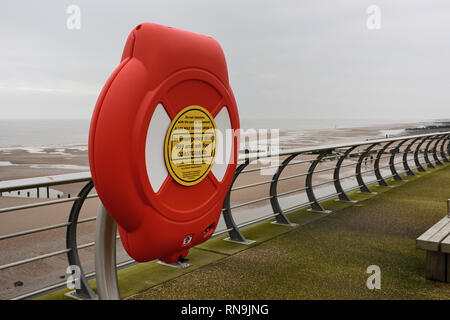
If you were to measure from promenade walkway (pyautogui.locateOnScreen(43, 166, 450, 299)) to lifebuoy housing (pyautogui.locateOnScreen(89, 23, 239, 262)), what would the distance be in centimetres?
172

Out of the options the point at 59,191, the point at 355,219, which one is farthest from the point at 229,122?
the point at 59,191

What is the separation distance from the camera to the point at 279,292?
3057 mm

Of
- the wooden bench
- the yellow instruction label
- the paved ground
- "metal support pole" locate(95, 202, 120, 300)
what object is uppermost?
the yellow instruction label

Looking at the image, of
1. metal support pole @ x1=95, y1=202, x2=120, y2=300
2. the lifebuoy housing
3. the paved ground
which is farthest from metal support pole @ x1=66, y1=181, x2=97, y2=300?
the lifebuoy housing

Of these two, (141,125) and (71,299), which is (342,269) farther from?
(141,125)

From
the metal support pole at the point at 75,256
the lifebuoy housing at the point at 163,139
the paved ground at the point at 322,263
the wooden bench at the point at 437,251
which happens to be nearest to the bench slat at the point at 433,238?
the wooden bench at the point at 437,251

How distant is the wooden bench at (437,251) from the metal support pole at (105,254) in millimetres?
2182

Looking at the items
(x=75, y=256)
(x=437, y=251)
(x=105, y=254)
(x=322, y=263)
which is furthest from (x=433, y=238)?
(x=75, y=256)

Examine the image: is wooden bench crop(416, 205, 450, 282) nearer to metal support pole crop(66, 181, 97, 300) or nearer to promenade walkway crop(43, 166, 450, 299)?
promenade walkway crop(43, 166, 450, 299)

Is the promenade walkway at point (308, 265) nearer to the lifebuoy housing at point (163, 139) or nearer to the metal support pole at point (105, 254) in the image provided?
the metal support pole at point (105, 254)

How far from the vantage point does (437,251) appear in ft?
10.2

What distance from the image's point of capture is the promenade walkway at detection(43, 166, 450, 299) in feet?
10.0

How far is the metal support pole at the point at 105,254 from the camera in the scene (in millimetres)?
1815

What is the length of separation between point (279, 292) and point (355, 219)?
2.49 metres
